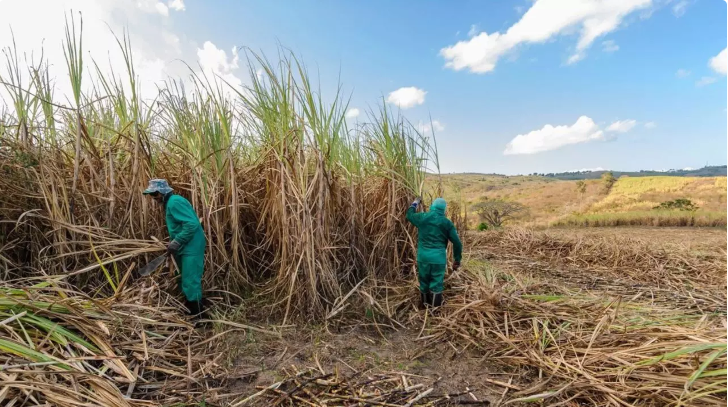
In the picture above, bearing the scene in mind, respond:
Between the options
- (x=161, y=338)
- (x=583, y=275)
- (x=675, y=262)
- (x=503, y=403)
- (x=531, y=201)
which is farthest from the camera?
(x=531, y=201)

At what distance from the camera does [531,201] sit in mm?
29938

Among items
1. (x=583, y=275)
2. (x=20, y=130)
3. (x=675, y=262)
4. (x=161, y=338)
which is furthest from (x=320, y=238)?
(x=675, y=262)

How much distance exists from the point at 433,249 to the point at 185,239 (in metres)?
2.26

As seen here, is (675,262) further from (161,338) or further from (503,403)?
(161,338)

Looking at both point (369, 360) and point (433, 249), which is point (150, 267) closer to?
point (369, 360)

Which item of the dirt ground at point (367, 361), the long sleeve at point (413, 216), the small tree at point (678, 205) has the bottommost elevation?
the small tree at point (678, 205)

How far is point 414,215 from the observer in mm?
3316

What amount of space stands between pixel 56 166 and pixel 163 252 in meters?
1.16

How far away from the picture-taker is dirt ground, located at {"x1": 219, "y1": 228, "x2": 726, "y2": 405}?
7.09 ft

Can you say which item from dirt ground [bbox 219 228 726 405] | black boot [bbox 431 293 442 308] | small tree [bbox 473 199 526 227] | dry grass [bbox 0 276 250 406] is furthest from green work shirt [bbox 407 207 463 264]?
small tree [bbox 473 199 526 227]

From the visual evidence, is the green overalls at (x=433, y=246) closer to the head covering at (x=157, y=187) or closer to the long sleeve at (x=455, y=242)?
the long sleeve at (x=455, y=242)

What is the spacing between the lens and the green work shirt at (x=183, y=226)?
2.71m

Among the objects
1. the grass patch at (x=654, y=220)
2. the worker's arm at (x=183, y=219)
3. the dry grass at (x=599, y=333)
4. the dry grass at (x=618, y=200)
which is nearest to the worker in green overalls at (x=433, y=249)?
the dry grass at (x=599, y=333)

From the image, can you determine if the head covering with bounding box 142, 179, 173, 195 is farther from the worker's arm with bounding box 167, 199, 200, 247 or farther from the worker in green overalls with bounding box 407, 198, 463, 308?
the worker in green overalls with bounding box 407, 198, 463, 308
